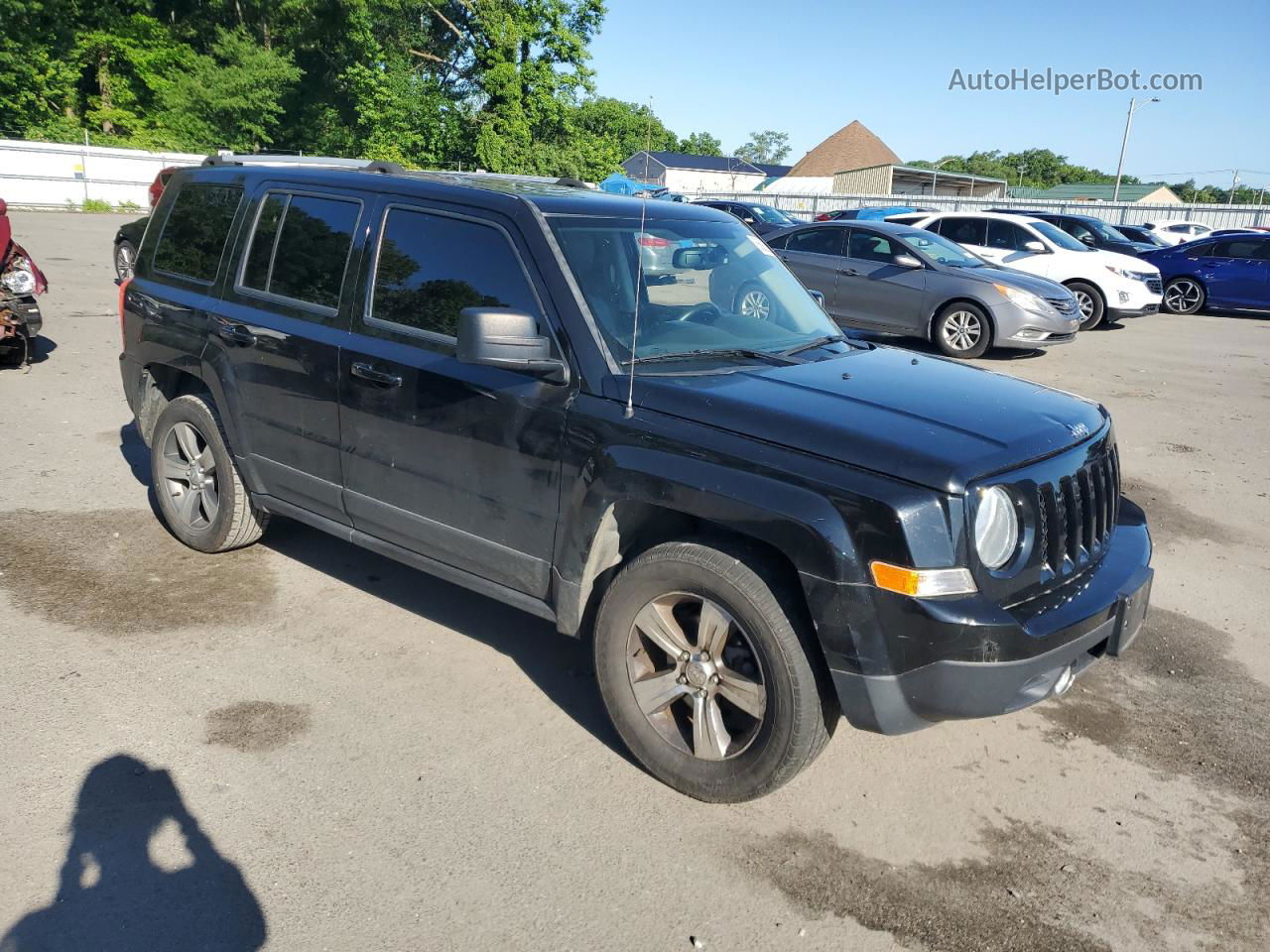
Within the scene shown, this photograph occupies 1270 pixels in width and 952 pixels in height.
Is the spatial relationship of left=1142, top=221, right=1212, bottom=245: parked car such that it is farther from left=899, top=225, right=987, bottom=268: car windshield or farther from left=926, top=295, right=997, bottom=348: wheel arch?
left=926, top=295, right=997, bottom=348: wheel arch

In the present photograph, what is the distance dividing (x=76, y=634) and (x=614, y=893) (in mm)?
2881

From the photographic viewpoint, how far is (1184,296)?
64.3ft

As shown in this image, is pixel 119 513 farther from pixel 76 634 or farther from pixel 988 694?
pixel 988 694

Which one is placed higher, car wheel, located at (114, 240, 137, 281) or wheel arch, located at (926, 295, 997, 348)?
car wheel, located at (114, 240, 137, 281)

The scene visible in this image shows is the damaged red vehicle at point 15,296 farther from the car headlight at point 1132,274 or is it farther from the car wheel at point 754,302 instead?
the car headlight at point 1132,274

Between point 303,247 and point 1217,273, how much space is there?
63.2 feet

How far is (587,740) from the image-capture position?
385 cm

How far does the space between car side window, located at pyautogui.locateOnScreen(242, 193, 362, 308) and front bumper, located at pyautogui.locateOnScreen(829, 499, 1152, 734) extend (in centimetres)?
274

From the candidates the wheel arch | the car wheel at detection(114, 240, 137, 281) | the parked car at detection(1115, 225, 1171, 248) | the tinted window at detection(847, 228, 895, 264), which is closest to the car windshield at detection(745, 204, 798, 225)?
the tinted window at detection(847, 228, 895, 264)

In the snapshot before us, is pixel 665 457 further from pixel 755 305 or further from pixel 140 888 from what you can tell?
pixel 140 888

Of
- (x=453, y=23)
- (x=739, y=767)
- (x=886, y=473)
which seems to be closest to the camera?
(x=886, y=473)

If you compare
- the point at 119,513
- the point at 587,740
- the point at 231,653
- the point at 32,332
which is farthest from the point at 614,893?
the point at 32,332

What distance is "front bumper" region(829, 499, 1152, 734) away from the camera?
295cm

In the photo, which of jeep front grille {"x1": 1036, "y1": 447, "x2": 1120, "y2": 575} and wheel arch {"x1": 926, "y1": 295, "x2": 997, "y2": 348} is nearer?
jeep front grille {"x1": 1036, "y1": 447, "x2": 1120, "y2": 575}
